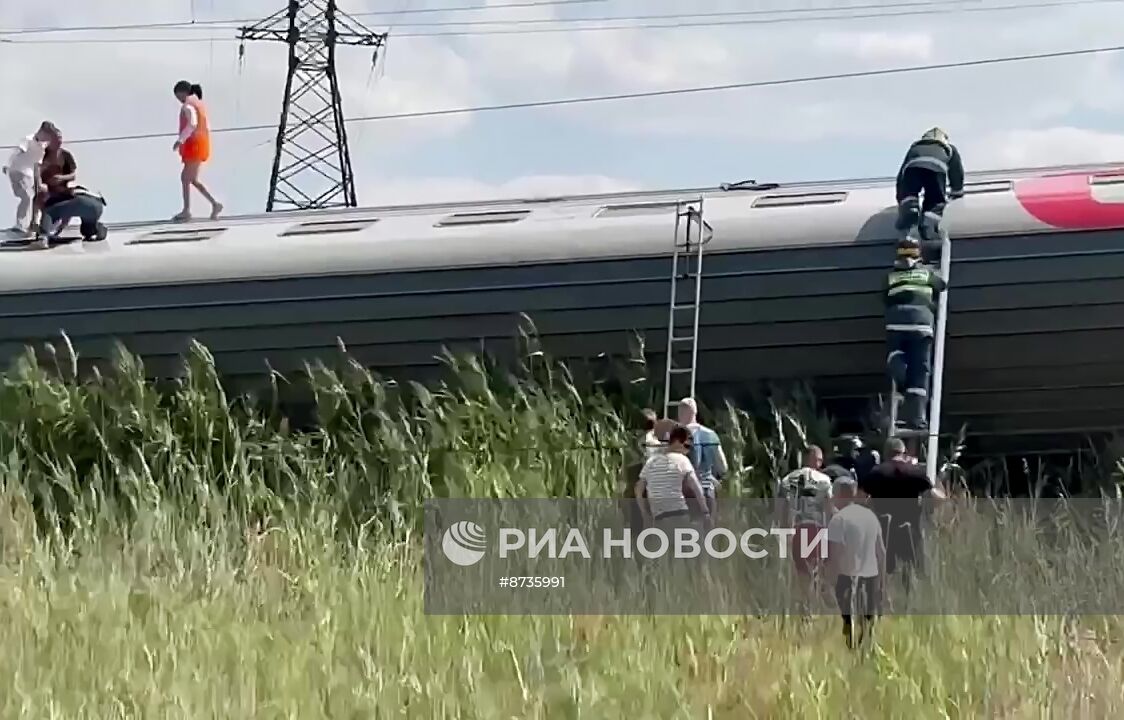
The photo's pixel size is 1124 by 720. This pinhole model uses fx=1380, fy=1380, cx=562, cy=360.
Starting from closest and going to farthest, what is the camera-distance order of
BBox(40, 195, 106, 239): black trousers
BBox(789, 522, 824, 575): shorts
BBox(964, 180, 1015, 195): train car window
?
BBox(789, 522, 824, 575): shorts, BBox(964, 180, 1015, 195): train car window, BBox(40, 195, 106, 239): black trousers

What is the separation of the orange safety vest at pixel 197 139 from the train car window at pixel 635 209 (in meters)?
3.41

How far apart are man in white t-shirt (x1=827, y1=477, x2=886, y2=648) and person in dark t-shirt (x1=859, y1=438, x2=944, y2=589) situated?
1.56ft

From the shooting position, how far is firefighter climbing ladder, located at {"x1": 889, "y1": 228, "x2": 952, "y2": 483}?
7.97 m

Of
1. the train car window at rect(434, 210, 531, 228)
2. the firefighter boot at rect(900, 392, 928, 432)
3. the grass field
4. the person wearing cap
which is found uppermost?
the train car window at rect(434, 210, 531, 228)

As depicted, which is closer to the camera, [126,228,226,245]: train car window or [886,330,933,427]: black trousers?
[886,330,933,427]: black trousers

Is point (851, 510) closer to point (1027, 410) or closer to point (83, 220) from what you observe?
point (1027, 410)

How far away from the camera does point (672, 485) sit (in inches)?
276

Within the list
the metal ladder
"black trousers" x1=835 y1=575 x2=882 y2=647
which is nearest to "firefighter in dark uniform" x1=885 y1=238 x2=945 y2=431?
the metal ladder

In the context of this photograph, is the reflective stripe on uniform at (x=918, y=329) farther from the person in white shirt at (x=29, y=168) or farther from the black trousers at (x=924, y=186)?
the person in white shirt at (x=29, y=168)

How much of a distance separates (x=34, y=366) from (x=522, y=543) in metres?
4.66

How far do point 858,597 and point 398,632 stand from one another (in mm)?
1994

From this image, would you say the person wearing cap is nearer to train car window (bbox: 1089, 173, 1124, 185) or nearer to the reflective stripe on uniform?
the reflective stripe on uniform

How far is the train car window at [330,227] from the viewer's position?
10.7 metres

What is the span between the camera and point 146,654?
5.23 metres
